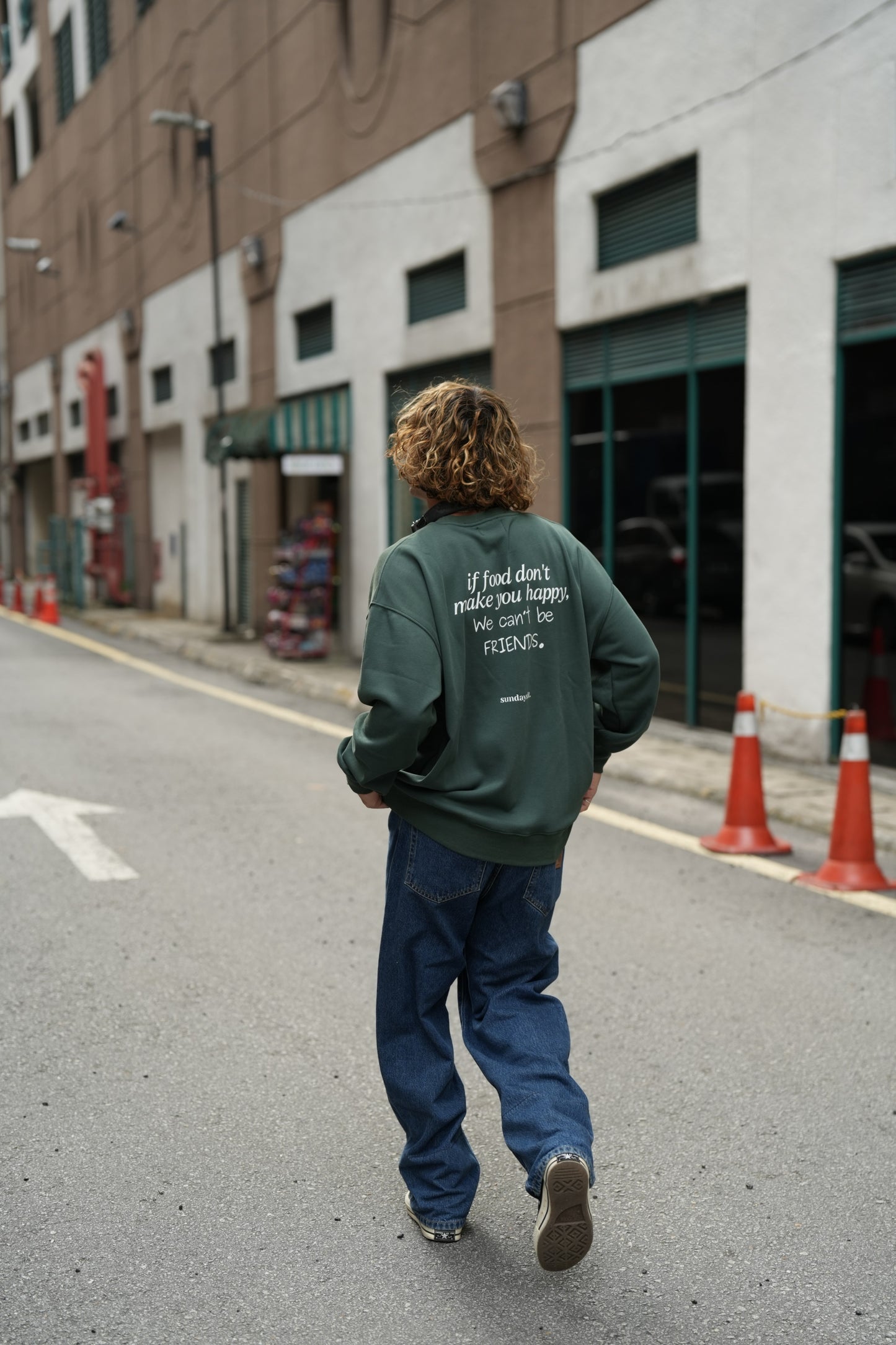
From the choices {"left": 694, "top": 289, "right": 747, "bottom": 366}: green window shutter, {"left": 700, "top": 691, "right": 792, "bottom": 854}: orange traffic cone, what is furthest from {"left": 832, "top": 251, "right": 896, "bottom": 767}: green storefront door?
{"left": 700, "top": 691, "right": 792, "bottom": 854}: orange traffic cone

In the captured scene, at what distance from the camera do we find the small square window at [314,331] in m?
17.7

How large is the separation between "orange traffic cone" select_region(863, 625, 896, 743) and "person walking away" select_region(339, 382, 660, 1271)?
6537 millimetres

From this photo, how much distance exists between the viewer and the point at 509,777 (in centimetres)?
304

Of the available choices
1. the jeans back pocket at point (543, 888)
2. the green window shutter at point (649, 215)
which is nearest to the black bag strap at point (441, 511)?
the jeans back pocket at point (543, 888)

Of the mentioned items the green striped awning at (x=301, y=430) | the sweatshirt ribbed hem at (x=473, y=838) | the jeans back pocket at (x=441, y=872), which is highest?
the green striped awning at (x=301, y=430)

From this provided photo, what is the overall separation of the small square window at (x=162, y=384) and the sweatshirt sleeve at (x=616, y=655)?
2214 centimetres

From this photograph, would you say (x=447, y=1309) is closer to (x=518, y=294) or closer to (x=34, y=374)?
(x=518, y=294)

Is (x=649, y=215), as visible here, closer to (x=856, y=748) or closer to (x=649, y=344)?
(x=649, y=344)

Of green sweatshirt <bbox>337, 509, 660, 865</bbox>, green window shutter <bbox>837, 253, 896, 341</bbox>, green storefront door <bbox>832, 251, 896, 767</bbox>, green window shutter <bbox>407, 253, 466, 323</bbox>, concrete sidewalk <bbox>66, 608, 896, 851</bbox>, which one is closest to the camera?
green sweatshirt <bbox>337, 509, 660, 865</bbox>

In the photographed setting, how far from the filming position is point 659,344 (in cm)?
1109

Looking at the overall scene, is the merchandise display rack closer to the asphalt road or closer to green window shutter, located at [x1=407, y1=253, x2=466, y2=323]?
green window shutter, located at [x1=407, y1=253, x2=466, y2=323]

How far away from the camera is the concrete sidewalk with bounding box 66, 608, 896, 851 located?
8047 mm

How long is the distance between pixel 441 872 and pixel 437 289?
41.1 ft

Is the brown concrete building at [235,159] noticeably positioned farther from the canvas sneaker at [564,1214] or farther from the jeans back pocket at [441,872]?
the canvas sneaker at [564,1214]
